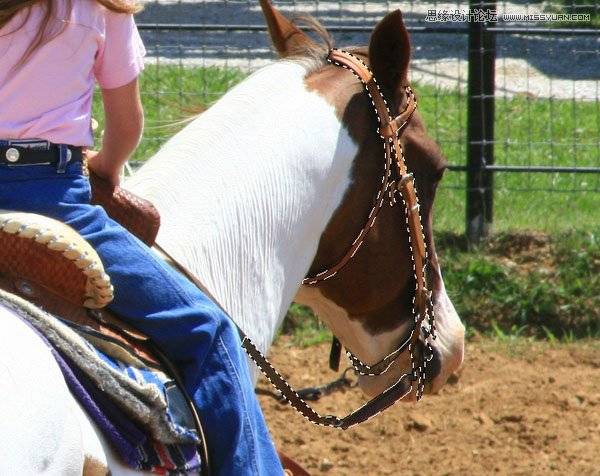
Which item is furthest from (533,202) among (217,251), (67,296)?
(67,296)

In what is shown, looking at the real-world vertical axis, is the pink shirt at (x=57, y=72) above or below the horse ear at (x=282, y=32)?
above

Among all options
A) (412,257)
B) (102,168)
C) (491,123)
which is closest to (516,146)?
(491,123)

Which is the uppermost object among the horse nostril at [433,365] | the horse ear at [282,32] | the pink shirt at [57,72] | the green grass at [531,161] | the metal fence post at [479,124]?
the pink shirt at [57,72]

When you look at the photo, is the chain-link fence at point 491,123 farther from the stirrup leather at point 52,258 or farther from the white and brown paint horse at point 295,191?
the stirrup leather at point 52,258

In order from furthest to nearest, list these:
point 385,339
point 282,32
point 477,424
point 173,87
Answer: point 173,87, point 477,424, point 385,339, point 282,32

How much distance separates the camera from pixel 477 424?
5.24 meters

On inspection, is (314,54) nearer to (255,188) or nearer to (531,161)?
(255,188)

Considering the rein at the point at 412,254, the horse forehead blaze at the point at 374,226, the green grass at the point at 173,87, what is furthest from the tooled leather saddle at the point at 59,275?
the green grass at the point at 173,87

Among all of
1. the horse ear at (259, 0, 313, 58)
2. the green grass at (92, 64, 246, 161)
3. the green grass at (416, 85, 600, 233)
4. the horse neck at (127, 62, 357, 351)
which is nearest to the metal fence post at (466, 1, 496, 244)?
the green grass at (416, 85, 600, 233)

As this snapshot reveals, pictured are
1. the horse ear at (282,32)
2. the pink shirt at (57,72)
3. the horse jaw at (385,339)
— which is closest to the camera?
the pink shirt at (57,72)

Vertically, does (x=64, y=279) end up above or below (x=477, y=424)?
above

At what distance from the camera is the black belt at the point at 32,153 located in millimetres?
2082

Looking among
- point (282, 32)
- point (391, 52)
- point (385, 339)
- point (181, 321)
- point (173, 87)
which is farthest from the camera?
point (173, 87)

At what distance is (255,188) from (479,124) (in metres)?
4.64
